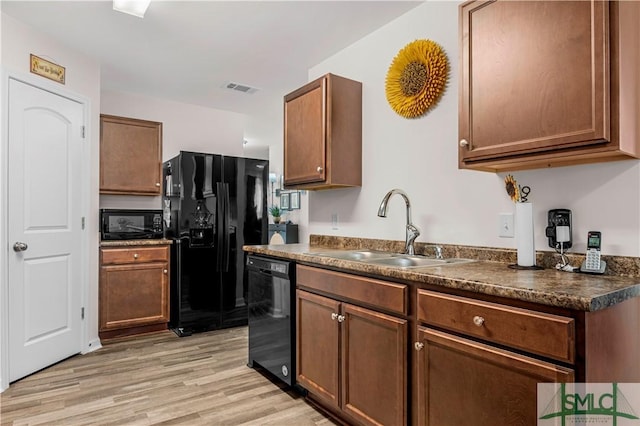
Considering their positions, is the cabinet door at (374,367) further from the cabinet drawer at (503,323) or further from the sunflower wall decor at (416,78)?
the sunflower wall decor at (416,78)

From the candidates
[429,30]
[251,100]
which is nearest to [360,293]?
[429,30]

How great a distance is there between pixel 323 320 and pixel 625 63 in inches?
68.4

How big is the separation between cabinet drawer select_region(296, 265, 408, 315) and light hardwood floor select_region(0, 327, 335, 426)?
759 millimetres

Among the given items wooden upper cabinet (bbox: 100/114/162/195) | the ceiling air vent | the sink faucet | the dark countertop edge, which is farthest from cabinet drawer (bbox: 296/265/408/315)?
wooden upper cabinet (bbox: 100/114/162/195)

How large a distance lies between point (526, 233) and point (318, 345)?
1.23 meters

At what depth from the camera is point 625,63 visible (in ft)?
4.62

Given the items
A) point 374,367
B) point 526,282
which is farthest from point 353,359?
point 526,282

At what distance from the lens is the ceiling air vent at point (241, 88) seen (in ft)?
13.2

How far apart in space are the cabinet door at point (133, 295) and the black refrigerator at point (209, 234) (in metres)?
0.12

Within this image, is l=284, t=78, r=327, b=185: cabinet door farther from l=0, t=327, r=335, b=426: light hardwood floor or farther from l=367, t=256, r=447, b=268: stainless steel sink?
l=0, t=327, r=335, b=426: light hardwood floor

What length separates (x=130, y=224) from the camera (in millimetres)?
3895

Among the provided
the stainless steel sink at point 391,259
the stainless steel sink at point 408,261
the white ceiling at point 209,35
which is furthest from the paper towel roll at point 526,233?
the white ceiling at point 209,35

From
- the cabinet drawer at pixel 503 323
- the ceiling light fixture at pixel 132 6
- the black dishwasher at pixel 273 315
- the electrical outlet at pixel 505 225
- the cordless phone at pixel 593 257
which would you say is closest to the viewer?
the cabinet drawer at pixel 503 323

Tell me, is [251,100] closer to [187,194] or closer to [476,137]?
[187,194]
